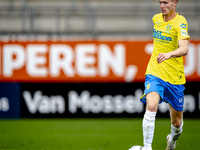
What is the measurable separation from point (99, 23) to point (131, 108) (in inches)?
160

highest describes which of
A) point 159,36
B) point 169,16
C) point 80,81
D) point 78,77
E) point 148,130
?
point 169,16

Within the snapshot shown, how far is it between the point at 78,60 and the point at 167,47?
592 centimetres

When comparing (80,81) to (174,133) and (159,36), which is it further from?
(159,36)

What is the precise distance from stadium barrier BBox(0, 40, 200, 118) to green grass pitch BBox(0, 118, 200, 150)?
0.33 m

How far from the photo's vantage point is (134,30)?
12.4 meters

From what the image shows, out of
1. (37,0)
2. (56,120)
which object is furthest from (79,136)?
(37,0)

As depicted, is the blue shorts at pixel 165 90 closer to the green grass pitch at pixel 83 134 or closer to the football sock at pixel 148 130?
the football sock at pixel 148 130

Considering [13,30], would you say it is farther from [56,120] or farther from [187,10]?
[187,10]

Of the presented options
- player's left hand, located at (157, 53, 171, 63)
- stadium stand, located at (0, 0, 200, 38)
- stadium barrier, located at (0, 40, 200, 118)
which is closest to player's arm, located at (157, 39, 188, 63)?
player's left hand, located at (157, 53, 171, 63)

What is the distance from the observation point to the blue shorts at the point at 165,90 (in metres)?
4.18

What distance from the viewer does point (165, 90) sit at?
14.1ft

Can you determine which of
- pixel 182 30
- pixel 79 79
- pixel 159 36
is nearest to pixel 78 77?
pixel 79 79

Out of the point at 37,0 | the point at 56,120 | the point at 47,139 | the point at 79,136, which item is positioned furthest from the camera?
the point at 37,0

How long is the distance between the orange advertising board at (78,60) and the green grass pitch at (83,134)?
1.28m
